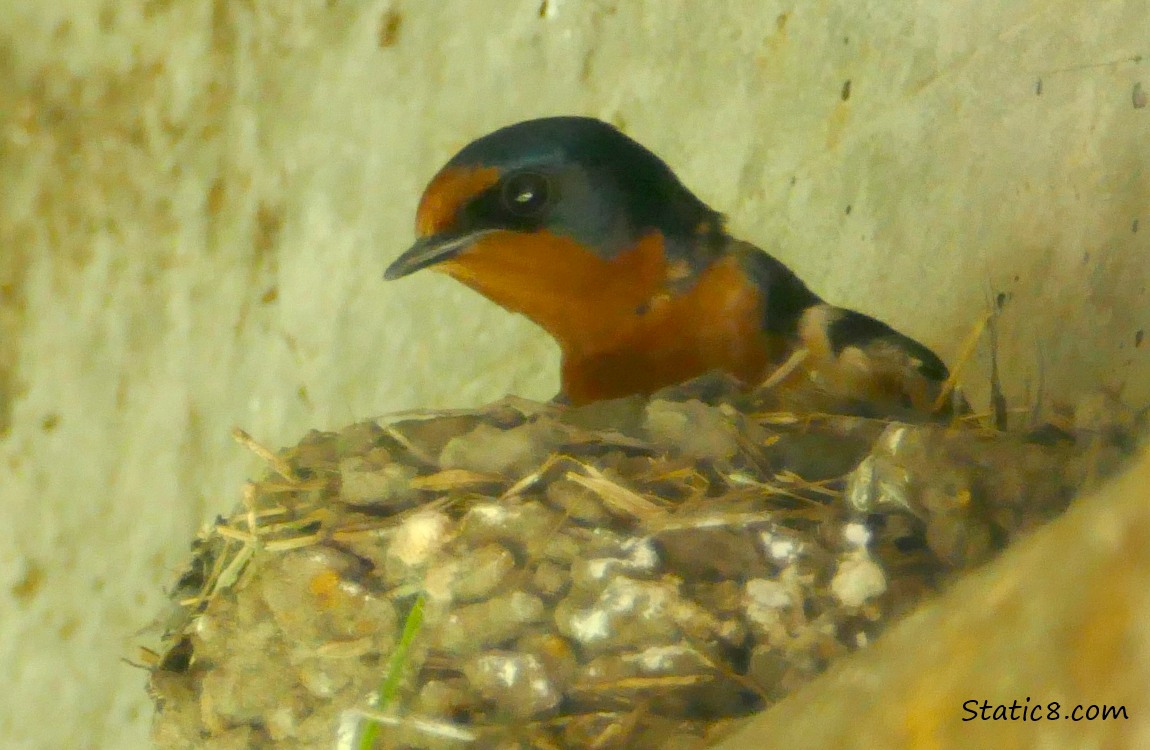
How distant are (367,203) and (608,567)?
115 centimetres

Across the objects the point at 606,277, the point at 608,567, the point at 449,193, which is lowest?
the point at 608,567

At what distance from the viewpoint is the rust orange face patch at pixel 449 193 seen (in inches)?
59.1

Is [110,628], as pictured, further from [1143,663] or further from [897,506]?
[1143,663]

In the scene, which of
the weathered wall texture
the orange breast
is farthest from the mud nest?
the weathered wall texture

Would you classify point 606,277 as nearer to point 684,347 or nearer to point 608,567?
point 684,347

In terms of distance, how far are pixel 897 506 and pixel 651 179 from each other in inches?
28.8

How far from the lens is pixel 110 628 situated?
184 centimetres

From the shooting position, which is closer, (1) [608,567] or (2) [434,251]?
(1) [608,567]

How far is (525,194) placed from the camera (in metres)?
1.51

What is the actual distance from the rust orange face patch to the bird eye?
23mm

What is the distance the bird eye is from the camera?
4.95 ft

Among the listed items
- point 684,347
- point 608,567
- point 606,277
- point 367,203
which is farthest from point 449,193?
point 608,567

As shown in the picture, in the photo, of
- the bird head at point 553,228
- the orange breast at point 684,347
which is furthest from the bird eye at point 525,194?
the orange breast at point 684,347

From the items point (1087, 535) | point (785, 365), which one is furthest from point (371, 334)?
point (1087, 535)
